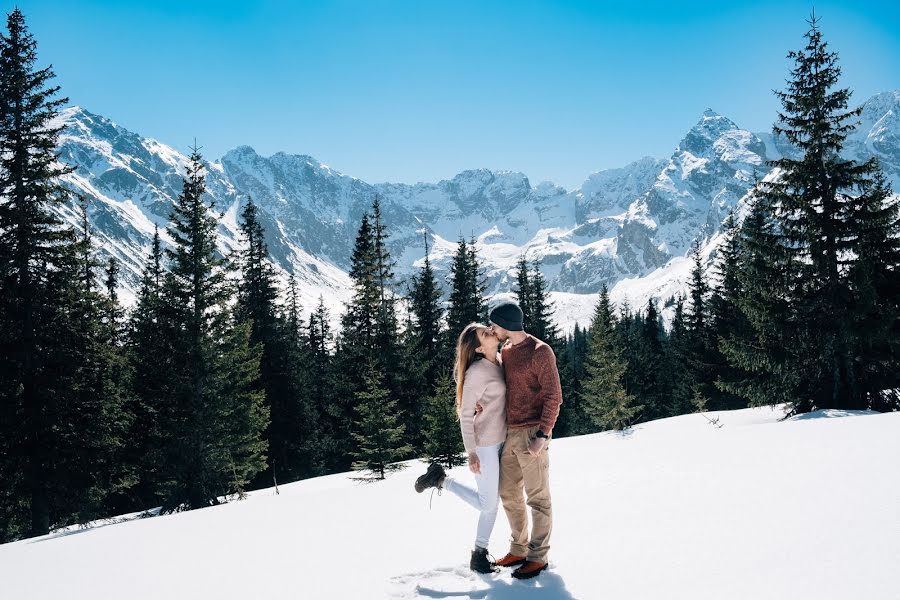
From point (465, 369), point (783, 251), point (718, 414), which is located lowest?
point (718, 414)

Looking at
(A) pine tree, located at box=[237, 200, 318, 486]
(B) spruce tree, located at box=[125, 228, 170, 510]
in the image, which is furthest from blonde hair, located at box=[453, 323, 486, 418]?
(A) pine tree, located at box=[237, 200, 318, 486]

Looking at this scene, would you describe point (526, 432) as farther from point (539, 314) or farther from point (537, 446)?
point (539, 314)

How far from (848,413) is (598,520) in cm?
1047

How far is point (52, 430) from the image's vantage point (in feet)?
47.4

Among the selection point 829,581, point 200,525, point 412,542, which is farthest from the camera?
point 200,525

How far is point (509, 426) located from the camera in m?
4.20

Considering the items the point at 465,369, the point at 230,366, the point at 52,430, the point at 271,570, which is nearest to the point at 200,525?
the point at 271,570

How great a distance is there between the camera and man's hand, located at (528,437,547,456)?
3988mm

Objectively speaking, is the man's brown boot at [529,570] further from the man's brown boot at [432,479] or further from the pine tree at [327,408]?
the pine tree at [327,408]

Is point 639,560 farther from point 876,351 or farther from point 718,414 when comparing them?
point 718,414

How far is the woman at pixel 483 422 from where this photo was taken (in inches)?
166

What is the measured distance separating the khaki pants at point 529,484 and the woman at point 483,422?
0.29 ft

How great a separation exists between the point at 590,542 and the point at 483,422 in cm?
175

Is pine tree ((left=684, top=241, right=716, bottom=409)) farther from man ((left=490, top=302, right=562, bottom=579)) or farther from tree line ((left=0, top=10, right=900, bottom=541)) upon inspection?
man ((left=490, top=302, right=562, bottom=579))
